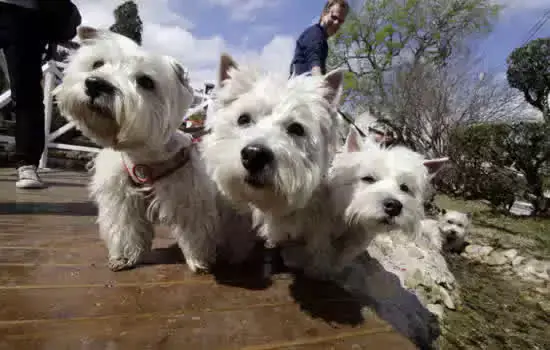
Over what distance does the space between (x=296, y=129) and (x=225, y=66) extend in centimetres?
68

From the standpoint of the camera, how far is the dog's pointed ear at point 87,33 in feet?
7.19

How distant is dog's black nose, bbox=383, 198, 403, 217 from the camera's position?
82.6 inches

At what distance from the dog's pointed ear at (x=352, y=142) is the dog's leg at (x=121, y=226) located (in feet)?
5.09

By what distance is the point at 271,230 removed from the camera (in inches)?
90.5

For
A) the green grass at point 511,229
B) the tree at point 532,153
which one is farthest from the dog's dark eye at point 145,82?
the tree at point 532,153

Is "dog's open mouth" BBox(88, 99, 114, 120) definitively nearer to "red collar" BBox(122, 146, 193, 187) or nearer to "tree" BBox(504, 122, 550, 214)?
"red collar" BBox(122, 146, 193, 187)

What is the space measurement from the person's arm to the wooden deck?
273 centimetres

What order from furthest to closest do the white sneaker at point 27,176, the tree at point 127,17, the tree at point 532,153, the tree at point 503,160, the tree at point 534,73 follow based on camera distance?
the tree at point 127,17 < the tree at point 534,73 < the tree at point 503,160 < the tree at point 532,153 < the white sneaker at point 27,176

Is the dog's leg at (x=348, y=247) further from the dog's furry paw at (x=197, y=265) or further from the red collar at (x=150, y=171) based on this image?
the red collar at (x=150, y=171)

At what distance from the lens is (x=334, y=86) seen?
7.09 feet

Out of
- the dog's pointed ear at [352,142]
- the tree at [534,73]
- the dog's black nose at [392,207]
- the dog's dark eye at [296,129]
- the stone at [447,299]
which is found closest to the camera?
the dog's dark eye at [296,129]

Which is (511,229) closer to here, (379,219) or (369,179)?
(369,179)

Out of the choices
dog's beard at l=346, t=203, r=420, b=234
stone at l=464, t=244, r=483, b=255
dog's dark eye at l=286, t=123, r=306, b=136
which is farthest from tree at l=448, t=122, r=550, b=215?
dog's dark eye at l=286, t=123, r=306, b=136

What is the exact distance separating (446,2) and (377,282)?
2477cm
